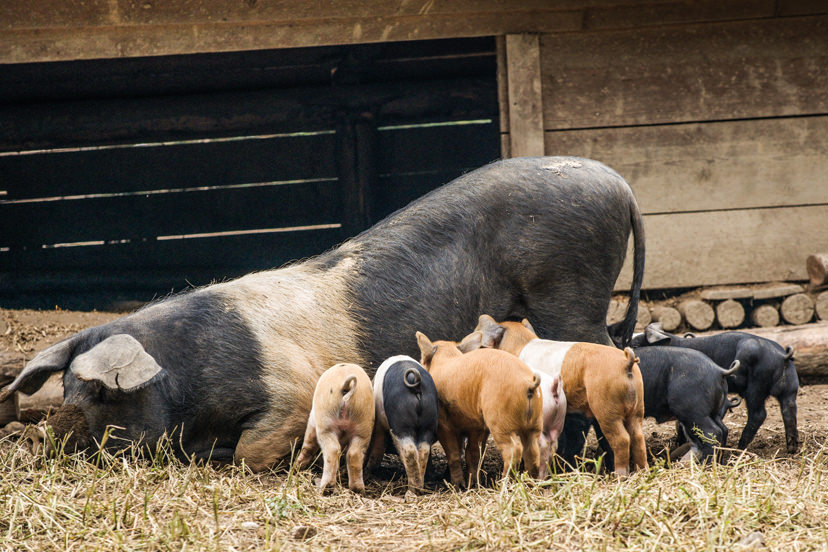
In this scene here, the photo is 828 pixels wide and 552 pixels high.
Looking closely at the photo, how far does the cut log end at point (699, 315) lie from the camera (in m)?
4.92

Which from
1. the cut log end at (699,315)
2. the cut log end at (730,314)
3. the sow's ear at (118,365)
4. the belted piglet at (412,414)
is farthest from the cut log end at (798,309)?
the sow's ear at (118,365)

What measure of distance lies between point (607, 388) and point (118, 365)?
1.69 meters

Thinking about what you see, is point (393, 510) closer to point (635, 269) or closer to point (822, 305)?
point (635, 269)

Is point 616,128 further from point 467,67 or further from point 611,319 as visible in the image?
point 467,67

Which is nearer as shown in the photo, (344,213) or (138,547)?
(138,547)

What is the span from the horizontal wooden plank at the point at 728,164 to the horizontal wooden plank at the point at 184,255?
303 centimetres

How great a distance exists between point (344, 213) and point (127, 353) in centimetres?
405

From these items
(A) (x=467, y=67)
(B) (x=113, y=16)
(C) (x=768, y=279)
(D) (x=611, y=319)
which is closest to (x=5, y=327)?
(B) (x=113, y=16)

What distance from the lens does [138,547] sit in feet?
7.49

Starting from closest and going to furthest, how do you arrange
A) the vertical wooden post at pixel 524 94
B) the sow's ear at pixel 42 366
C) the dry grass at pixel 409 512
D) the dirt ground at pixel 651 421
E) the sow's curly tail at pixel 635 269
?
the dry grass at pixel 409 512 → the sow's ear at pixel 42 366 → the dirt ground at pixel 651 421 → the sow's curly tail at pixel 635 269 → the vertical wooden post at pixel 524 94

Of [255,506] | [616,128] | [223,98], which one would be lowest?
[255,506]

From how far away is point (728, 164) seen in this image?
16.3 feet

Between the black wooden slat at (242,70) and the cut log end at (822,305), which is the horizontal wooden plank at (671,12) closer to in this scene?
the cut log end at (822,305)

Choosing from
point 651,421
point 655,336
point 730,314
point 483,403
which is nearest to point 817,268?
point 730,314
